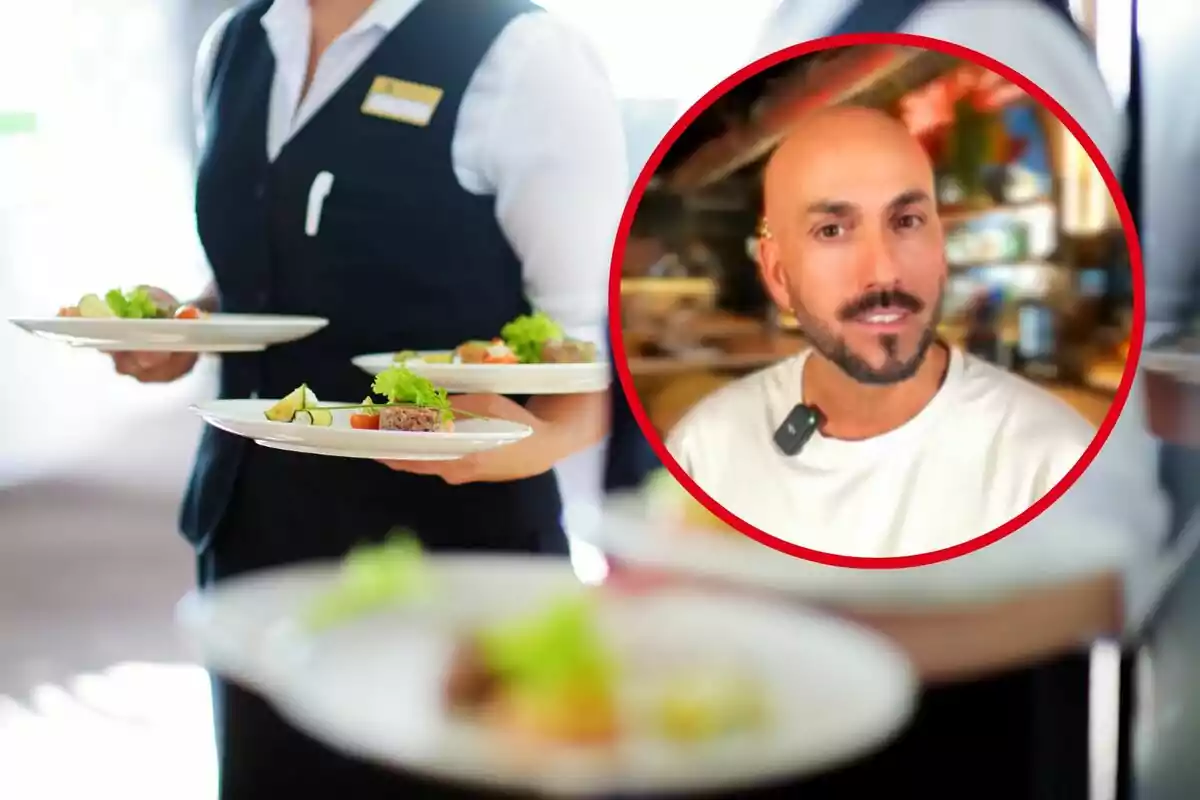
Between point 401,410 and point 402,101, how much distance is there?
278 mm

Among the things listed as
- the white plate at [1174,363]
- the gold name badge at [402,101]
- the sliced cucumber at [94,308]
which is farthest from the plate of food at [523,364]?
the white plate at [1174,363]

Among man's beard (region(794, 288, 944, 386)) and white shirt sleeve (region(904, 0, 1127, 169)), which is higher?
white shirt sleeve (region(904, 0, 1127, 169))

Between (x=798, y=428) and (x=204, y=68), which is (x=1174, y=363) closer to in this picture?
(x=798, y=428)

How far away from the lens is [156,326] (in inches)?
37.8

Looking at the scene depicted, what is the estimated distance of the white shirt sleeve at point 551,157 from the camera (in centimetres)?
88

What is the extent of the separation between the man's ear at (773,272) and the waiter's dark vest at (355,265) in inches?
8.7

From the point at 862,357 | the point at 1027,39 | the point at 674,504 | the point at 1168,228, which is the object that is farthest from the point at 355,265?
the point at 1168,228

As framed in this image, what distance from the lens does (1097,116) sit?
898 millimetres

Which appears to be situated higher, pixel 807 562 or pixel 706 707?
pixel 807 562

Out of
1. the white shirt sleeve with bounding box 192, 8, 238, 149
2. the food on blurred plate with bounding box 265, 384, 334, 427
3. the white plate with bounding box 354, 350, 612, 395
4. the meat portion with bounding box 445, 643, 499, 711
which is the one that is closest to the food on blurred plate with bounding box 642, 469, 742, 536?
the white plate with bounding box 354, 350, 612, 395

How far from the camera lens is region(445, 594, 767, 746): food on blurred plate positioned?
833 millimetres

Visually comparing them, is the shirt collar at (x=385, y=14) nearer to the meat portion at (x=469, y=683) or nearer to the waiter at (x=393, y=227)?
the waiter at (x=393, y=227)

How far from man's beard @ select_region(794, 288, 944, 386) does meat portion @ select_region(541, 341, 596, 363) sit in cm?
19

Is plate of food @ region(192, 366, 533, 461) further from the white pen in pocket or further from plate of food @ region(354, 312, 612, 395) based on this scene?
the white pen in pocket
